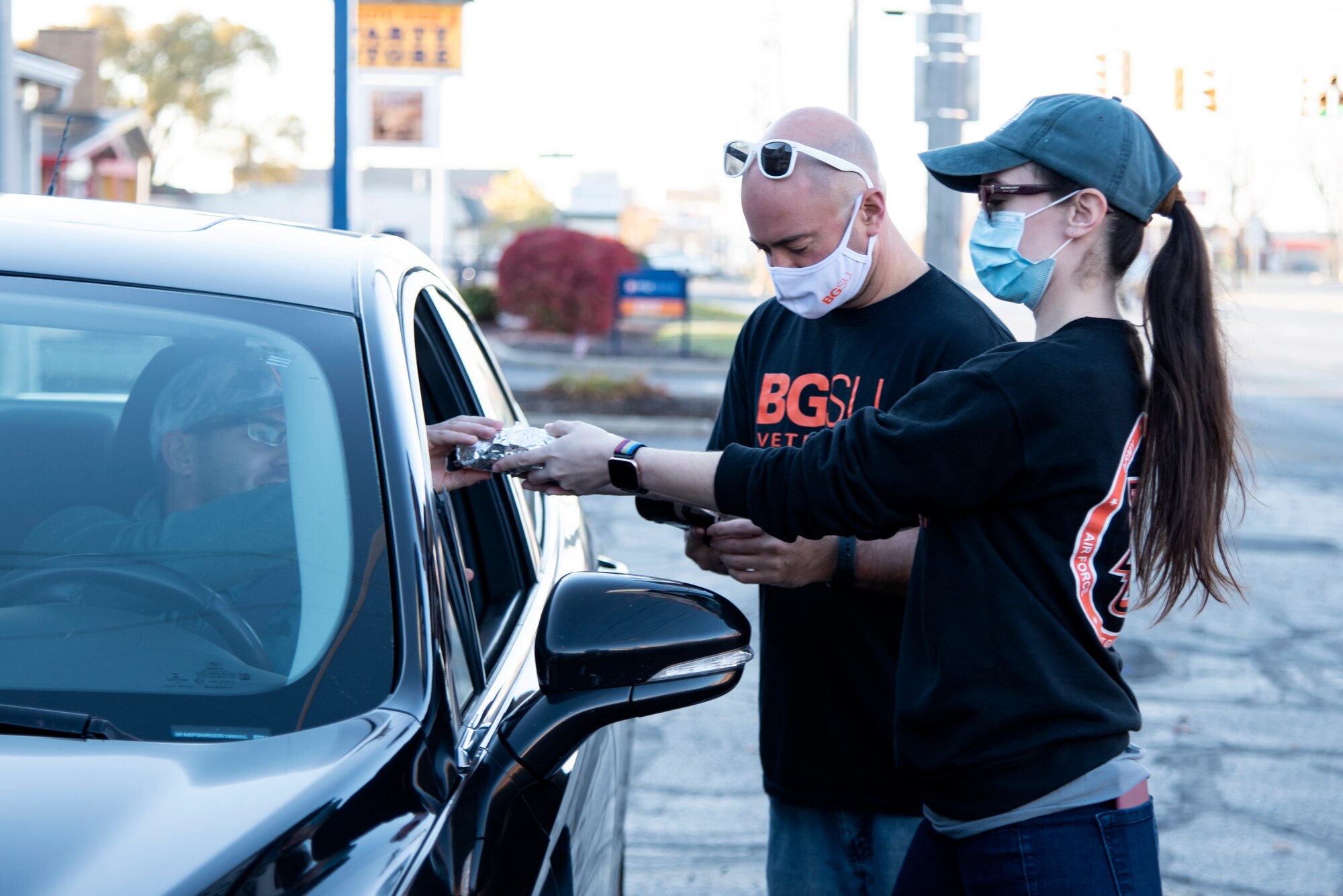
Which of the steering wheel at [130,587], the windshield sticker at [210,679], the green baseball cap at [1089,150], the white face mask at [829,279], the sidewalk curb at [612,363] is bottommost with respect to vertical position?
the sidewalk curb at [612,363]

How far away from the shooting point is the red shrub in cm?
1975

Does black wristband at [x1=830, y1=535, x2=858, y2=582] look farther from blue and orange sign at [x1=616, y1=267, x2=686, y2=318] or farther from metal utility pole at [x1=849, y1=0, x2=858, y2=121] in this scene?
blue and orange sign at [x1=616, y1=267, x2=686, y2=318]

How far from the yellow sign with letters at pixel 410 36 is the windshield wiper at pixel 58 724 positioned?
19.4m

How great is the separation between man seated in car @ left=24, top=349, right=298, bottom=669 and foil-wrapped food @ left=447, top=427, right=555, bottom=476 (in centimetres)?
44

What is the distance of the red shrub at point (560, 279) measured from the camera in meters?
19.8

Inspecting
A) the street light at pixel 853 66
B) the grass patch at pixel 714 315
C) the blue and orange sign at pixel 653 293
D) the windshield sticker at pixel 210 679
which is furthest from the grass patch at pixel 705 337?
the windshield sticker at pixel 210 679

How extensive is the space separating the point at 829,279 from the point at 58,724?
1.48m

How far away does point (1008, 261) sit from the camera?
6.40 feet

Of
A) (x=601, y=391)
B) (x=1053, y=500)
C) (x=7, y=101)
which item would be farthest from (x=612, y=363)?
(x=1053, y=500)

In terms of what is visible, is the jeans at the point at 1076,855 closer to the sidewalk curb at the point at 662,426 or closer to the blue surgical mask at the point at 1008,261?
the blue surgical mask at the point at 1008,261

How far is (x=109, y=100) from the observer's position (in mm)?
49344

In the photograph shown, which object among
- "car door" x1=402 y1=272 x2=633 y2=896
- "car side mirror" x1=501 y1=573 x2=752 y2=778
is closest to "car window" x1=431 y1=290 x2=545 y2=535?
"car door" x1=402 y1=272 x2=633 y2=896

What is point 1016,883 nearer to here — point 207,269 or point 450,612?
point 450,612

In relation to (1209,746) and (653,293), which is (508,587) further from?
(653,293)
